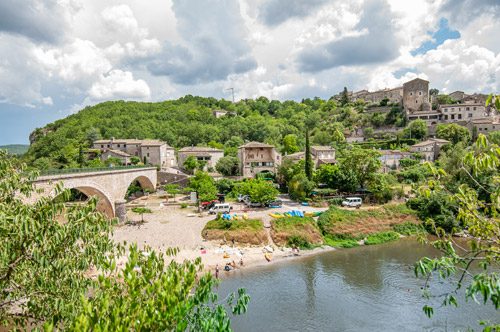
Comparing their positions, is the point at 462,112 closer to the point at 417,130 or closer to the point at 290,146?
the point at 417,130

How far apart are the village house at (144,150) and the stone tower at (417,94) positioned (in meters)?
64.5

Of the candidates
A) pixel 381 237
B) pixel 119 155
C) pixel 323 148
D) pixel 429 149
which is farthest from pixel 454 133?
pixel 119 155

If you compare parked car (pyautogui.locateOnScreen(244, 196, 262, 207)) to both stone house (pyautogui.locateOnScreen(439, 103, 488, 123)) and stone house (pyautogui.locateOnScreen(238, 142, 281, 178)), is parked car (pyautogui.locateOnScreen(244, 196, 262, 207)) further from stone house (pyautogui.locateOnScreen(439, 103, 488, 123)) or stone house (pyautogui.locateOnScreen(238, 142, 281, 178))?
stone house (pyautogui.locateOnScreen(439, 103, 488, 123))

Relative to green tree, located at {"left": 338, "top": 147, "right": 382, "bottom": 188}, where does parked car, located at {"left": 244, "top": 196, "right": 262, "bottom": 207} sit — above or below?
below

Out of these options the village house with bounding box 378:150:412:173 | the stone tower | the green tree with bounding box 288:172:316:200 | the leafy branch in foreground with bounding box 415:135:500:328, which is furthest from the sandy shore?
the stone tower

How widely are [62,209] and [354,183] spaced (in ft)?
135

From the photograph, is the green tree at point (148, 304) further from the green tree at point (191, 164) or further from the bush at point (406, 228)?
the green tree at point (191, 164)

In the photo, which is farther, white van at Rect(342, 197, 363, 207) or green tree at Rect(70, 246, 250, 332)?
white van at Rect(342, 197, 363, 207)

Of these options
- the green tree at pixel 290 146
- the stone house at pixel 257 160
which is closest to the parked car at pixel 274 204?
the stone house at pixel 257 160

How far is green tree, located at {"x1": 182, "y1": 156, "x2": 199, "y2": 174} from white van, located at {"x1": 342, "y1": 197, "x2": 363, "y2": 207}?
104 feet

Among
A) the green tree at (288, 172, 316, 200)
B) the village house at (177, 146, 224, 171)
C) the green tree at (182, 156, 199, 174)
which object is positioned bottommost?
the green tree at (288, 172, 316, 200)

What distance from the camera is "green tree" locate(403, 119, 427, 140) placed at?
242 feet

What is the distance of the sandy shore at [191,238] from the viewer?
28.5m

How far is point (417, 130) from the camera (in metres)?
74.1
